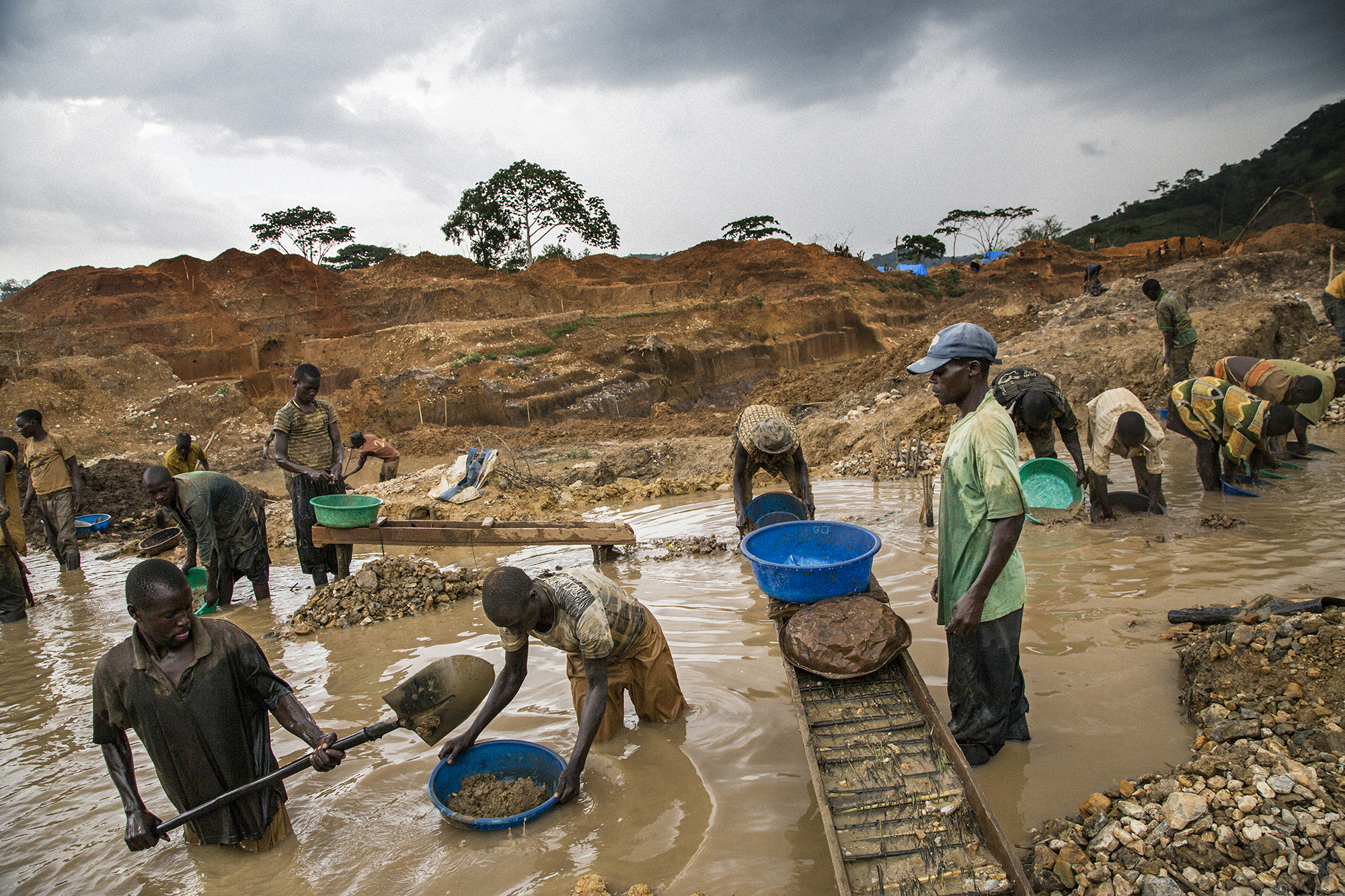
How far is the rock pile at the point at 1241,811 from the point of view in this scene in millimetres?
2121

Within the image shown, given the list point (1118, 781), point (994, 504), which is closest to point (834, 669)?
point (994, 504)

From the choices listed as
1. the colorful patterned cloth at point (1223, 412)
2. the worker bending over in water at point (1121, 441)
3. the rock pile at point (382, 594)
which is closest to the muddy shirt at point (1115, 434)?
the worker bending over in water at point (1121, 441)

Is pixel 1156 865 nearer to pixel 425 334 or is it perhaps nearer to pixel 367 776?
pixel 367 776

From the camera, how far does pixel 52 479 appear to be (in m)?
7.66

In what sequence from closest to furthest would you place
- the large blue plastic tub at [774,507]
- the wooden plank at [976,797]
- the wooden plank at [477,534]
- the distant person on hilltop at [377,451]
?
the wooden plank at [976,797], the large blue plastic tub at [774,507], the wooden plank at [477,534], the distant person on hilltop at [377,451]

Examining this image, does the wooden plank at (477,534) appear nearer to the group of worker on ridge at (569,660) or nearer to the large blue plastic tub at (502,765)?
the group of worker on ridge at (569,660)

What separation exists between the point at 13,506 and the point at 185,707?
5.90 metres

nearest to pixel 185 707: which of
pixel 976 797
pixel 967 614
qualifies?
pixel 976 797

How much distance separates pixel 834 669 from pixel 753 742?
0.87 metres

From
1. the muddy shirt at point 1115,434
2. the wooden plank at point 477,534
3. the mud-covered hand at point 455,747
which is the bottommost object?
the mud-covered hand at point 455,747

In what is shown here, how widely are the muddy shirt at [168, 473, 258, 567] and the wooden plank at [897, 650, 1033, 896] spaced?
543cm

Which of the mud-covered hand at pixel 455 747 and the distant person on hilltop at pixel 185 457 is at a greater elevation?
the distant person on hilltop at pixel 185 457

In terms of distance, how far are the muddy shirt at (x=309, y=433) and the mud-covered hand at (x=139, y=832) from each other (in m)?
4.03

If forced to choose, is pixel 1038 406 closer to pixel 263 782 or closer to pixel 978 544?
pixel 978 544
